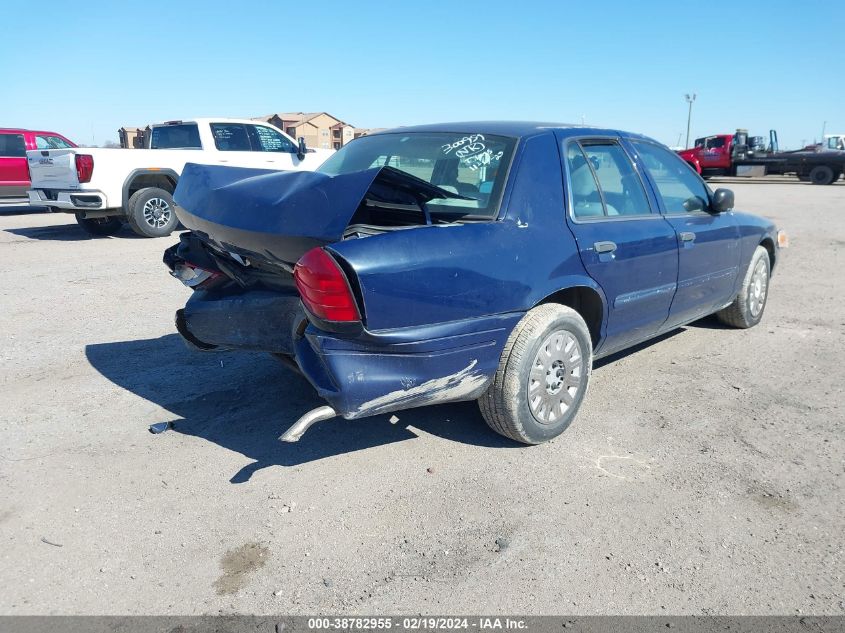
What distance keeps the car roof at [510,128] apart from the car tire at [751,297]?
2.17m

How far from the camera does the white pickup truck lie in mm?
10602

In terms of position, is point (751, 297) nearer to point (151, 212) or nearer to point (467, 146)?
point (467, 146)

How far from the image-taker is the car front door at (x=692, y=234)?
4.66 metres

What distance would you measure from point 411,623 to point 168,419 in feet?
7.34

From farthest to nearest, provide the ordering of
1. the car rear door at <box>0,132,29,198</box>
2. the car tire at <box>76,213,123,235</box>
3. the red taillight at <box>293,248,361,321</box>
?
the car rear door at <box>0,132,29,198</box> < the car tire at <box>76,213,123,235</box> < the red taillight at <box>293,248,361,321</box>

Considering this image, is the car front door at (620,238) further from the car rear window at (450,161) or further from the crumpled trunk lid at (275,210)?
the crumpled trunk lid at (275,210)

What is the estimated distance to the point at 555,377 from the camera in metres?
3.68

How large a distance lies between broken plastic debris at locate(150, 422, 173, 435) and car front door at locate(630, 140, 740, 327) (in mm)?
3349

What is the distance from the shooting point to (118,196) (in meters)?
10.8

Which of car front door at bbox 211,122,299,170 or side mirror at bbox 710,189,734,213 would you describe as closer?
side mirror at bbox 710,189,734,213

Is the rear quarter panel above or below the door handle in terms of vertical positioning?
below

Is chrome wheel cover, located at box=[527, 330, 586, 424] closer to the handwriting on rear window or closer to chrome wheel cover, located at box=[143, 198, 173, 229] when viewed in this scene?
the handwriting on rear window

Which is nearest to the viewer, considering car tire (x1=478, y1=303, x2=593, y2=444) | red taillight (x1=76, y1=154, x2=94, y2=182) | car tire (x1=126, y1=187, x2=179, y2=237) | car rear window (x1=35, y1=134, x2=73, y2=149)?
car tire (x1=478, y1=303, x2=593, y2=444)

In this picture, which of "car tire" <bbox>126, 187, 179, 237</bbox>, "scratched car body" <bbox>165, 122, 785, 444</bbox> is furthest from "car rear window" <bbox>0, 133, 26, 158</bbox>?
"scratched car body" <bbox>165, 122, 785, 444</bbox>
